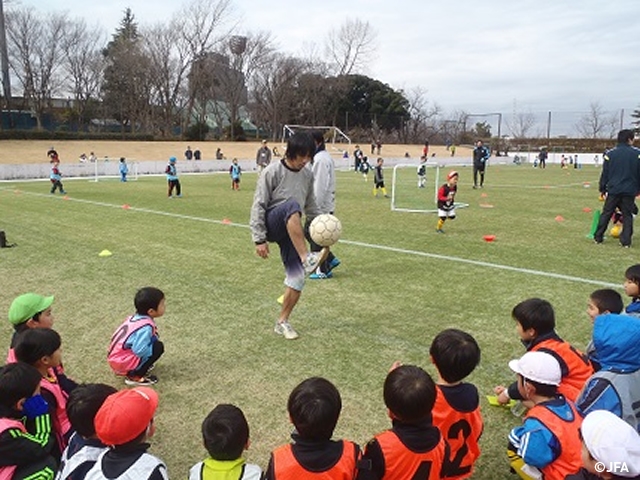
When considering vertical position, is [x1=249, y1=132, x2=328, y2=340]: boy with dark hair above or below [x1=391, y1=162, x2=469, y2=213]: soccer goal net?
above

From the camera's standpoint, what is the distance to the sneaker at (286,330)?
529cm

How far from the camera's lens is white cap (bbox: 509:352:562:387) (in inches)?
112

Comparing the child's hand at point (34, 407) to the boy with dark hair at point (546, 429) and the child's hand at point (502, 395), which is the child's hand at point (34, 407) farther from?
the child's hand at point (502, 395)

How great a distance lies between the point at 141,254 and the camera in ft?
30.2

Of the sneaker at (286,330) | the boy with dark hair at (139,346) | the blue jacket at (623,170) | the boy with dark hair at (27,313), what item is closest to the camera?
the boy with dark hair at (27,313)

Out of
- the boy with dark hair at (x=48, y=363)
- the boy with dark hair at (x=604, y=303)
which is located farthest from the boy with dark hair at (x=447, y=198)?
the boy with dark hair at (x=48, y=363)

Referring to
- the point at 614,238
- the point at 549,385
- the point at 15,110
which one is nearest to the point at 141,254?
the point at 549,385

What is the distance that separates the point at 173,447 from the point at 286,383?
1135 mm

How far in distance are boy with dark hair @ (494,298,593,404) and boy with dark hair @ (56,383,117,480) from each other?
8.72 ft

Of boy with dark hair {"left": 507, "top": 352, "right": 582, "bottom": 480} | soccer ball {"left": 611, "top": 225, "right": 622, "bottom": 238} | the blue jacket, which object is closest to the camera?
boy with dark hair {"left": 507, "top": 352, "right": 582, "bottom": 480}

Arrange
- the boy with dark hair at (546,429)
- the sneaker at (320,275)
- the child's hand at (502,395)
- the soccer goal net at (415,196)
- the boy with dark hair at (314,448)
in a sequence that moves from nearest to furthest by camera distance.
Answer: the boy with dark hair at (314,448), the boy with dark hair at (546,429), the child's hand at (502,395), the sneaker at (320,275), the soccer goal net at (415,196)

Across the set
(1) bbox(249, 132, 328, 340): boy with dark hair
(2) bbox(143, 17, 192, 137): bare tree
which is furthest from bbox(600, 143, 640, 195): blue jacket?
(2) bbox(143, 17, 192, 137): bare tree

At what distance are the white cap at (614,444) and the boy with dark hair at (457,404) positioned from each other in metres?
0.85

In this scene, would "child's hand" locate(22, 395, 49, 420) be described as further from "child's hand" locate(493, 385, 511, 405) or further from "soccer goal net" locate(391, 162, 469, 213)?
"soccer goal net" locate(391, 162, 469, 213)
